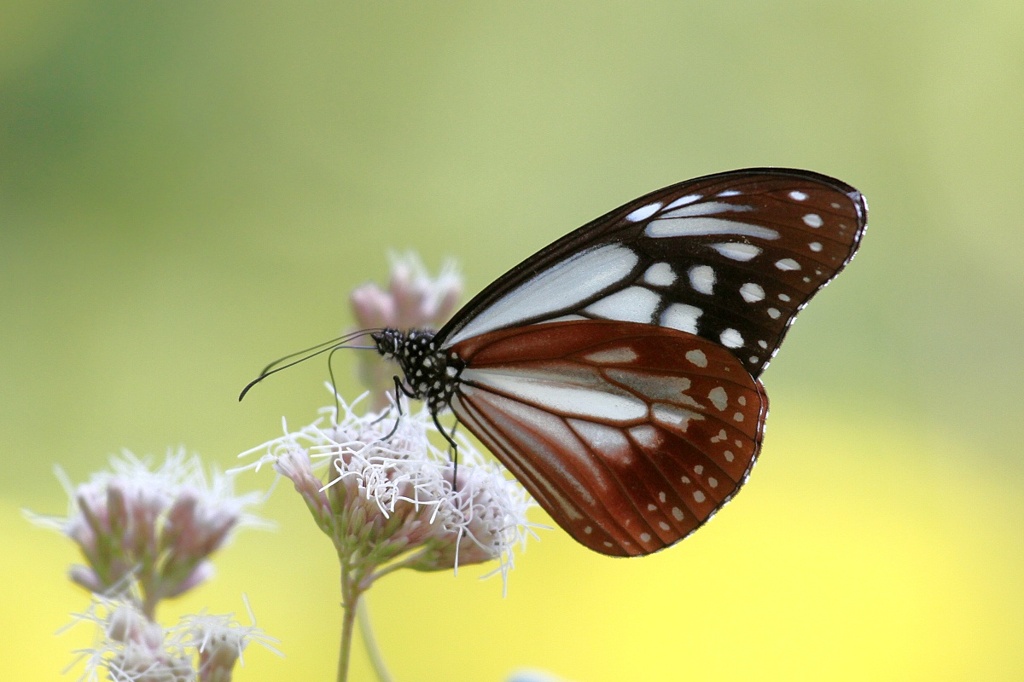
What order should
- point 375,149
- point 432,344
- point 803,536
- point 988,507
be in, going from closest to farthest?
point 432,344 < point 803,536 < point 988,507 < point 375,149

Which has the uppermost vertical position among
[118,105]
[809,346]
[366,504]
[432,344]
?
[118,105]

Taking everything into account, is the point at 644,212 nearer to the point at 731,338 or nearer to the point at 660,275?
the point at 660,275

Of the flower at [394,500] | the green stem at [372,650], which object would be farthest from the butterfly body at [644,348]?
the green stem at [372,650]

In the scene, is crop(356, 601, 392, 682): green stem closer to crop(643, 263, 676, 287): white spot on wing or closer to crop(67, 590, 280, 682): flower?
crop(67, 590, 280, 682): flower

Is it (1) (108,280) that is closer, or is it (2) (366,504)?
(2) (366,504)

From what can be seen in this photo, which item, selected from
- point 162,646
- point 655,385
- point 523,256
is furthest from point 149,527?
point 523,256

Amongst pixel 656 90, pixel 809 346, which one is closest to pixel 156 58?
pixel 656 90

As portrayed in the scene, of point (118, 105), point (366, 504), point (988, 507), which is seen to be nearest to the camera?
point (366, 504)

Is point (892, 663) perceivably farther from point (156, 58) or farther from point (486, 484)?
point (156, 58)
